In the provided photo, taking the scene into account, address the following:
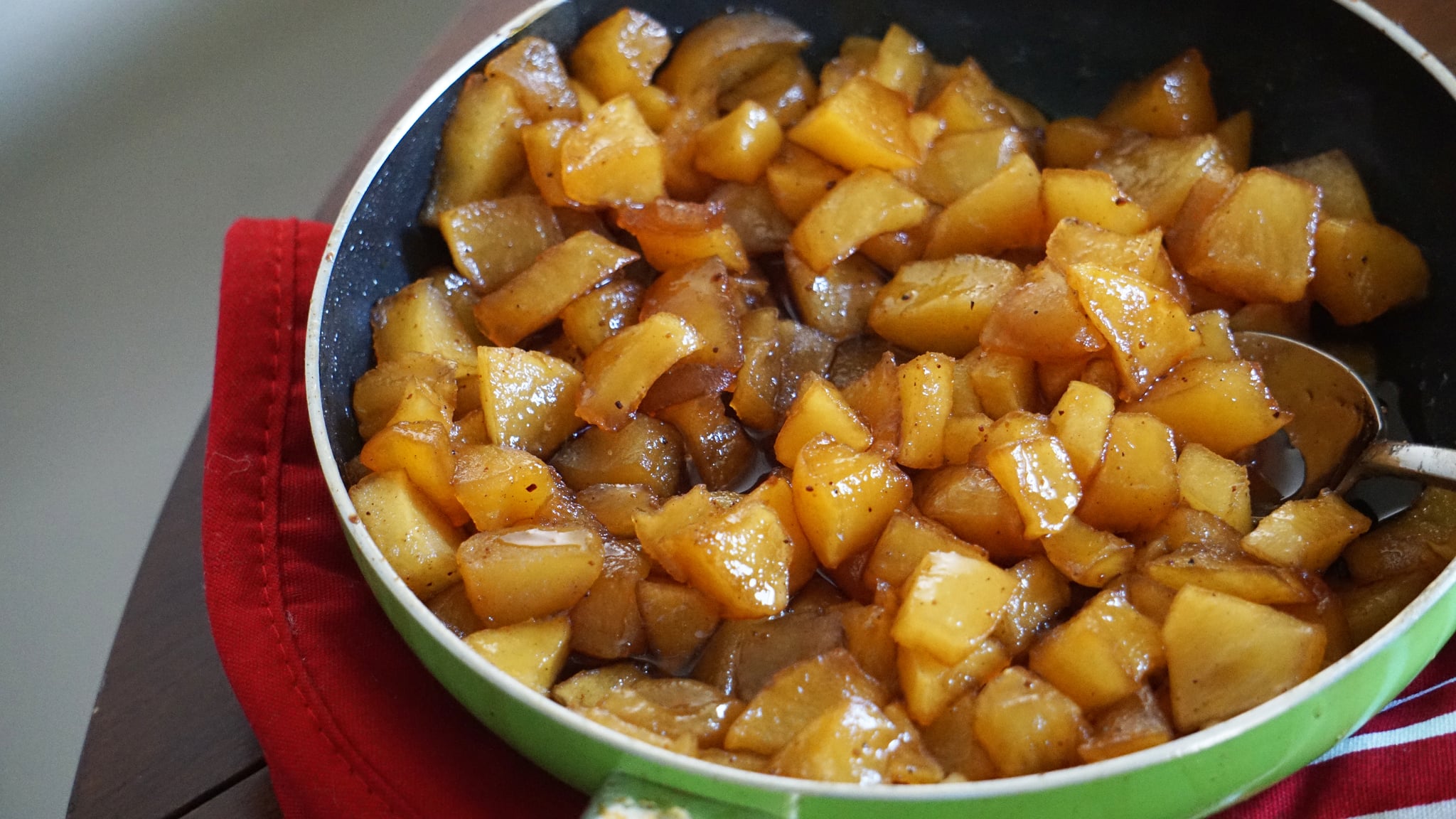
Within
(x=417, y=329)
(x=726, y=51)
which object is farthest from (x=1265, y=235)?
(x=417, y=329)

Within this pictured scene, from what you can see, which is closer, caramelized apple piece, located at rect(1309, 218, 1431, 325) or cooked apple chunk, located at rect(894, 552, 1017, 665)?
cooked apple chunk, located at rect(894, 552, 1017, 665)

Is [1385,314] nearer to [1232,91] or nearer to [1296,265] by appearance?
[1296,265]

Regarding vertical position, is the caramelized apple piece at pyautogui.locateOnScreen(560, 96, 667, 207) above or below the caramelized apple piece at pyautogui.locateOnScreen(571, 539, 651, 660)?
above

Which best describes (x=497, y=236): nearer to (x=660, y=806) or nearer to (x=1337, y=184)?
(x=660, y=806)

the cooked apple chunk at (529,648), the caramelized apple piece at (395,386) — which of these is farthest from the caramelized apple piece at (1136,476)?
the caramelized apple piece at (395,386)

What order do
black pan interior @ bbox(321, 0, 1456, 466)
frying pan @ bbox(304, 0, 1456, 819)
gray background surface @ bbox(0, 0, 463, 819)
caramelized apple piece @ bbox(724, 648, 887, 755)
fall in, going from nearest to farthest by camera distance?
1. frying pan @ bbox(304, 0, 1456, 819)
2. caramelized apple piece @ bbox(724, 648, 887, 755)
3. black pan interior @ bbox(321, 0, 1456, 466)
4. gray background surface @ bbox(0, 0, 463, 819)

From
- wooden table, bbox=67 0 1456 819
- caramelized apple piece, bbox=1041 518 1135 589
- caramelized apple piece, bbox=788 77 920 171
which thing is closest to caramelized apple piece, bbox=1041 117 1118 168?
caramelized apple piece, bbox=788 77 920 171

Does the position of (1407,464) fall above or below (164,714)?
above

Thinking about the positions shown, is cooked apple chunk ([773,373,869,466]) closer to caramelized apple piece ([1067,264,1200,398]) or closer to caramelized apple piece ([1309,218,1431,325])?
caramelized apple piece ([1067,264,1200,398])

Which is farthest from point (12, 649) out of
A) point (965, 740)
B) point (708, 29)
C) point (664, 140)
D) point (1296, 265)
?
point (1296, 265)
